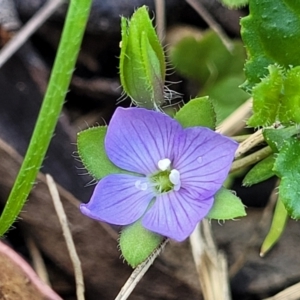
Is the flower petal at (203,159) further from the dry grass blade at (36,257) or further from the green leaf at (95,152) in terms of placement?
the dry grass blade at (36,257)

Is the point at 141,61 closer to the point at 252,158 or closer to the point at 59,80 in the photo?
the point at 59,80

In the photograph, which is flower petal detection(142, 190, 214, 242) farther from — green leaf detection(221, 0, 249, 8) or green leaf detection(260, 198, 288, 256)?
green leaf detection(221, 0, 249, 8)

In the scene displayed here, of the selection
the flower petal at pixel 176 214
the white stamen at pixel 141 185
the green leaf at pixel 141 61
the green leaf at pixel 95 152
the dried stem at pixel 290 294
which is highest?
the green leaf at pixel 141 61

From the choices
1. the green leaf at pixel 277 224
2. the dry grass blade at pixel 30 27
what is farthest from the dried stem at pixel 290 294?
the dry grass blade at pixel 30 27

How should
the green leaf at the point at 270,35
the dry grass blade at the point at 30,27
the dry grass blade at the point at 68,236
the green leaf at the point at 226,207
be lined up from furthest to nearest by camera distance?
the dry grass blade at the point at 30,27, the dry grass blade at the point at 68,236, the green leaf at the point at 270,35, the green leaf at the point at 226,207

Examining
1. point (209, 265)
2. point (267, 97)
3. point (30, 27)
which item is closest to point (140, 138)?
point (267, 97)

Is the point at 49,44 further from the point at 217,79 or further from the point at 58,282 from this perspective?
the point at 58,282

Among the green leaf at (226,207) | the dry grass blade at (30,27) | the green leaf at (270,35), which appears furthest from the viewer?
the dry grass blade at (30,27)
